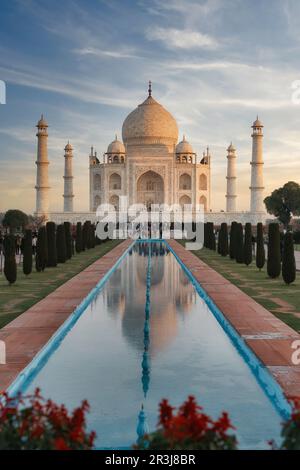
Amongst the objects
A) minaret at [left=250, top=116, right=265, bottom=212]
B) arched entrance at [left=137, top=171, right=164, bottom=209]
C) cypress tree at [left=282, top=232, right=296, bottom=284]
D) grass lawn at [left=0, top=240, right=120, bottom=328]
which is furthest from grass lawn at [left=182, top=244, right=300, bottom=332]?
arched entrance at [left=137, top=171, right=164, bottom=209]

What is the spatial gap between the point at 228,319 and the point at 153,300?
2.13 m

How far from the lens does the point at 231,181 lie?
40.9 meters

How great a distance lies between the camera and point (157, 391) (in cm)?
458

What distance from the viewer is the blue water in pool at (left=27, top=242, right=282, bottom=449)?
13.1 feet

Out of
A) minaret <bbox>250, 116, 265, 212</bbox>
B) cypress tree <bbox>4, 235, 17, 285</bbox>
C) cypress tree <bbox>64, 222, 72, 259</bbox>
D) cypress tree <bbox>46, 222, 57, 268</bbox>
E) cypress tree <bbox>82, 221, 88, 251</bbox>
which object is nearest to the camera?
cypress tree <bbox>4, 235, 17, 285</bbox>

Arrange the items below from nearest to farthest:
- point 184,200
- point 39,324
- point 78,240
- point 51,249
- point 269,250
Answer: point 39,324
point 269,250
point 51,249
point 78,240
point 184,200

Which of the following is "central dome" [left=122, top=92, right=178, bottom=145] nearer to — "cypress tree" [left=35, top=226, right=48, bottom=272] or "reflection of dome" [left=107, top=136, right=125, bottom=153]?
"reflection of dome" [left=107, top=136, right=125, bottom=153]

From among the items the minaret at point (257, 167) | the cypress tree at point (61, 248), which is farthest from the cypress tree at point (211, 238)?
the minaret at point (257, 167)

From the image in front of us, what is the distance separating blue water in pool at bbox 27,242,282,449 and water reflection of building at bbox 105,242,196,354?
0.07 feet

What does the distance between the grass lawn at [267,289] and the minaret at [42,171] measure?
23.0 metres

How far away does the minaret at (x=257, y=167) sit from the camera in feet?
119

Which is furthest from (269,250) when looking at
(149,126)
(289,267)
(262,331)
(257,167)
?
(149,126)

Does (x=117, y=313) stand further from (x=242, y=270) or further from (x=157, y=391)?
(x=242, y=270)

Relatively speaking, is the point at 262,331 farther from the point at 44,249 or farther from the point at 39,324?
the point at 44,249
